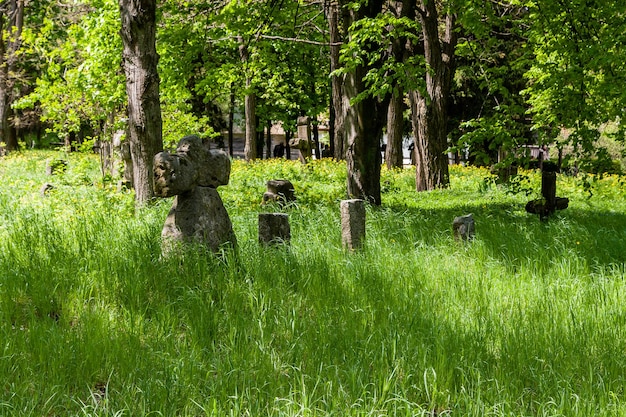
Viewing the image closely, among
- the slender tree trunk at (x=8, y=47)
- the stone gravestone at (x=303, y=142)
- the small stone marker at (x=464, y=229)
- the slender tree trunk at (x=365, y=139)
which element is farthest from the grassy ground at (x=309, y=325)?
the slender tree trunk at (x=8, y=47)

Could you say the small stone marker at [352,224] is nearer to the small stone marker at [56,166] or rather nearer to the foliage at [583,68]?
the foliage at [583,68]

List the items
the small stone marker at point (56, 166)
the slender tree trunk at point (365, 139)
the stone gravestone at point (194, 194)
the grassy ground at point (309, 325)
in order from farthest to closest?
the small stone marker at point (56, 166), the slender tree trunk at point (365, 139), the stone gravestone at point (194, 194), the grassy ground at point (309, 325)

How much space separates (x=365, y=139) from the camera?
1164 cm

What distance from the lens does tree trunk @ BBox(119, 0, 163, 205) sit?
994 cm

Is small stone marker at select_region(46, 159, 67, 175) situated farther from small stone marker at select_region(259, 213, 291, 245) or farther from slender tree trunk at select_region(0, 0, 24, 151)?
slender tree trunk at select_region(0, 0, 24, 151)

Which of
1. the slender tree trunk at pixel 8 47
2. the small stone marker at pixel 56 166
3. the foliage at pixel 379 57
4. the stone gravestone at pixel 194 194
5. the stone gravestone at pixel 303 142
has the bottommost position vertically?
the stone gravestone at pixel 194 194

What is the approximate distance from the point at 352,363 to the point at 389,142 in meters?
18.2

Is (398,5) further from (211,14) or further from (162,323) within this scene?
(162,323)

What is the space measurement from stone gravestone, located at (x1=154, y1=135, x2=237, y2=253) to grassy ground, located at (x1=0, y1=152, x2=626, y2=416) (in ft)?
0.73

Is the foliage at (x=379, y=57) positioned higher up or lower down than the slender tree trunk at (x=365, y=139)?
higher up

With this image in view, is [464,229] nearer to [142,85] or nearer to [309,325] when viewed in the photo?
[309,325]

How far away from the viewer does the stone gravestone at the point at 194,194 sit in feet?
20.5

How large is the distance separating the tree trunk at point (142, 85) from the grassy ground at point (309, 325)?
2395mm

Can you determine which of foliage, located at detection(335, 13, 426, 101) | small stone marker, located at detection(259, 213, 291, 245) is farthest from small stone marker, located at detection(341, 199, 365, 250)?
foliage, located at detection(335, 13, 426, 101)
